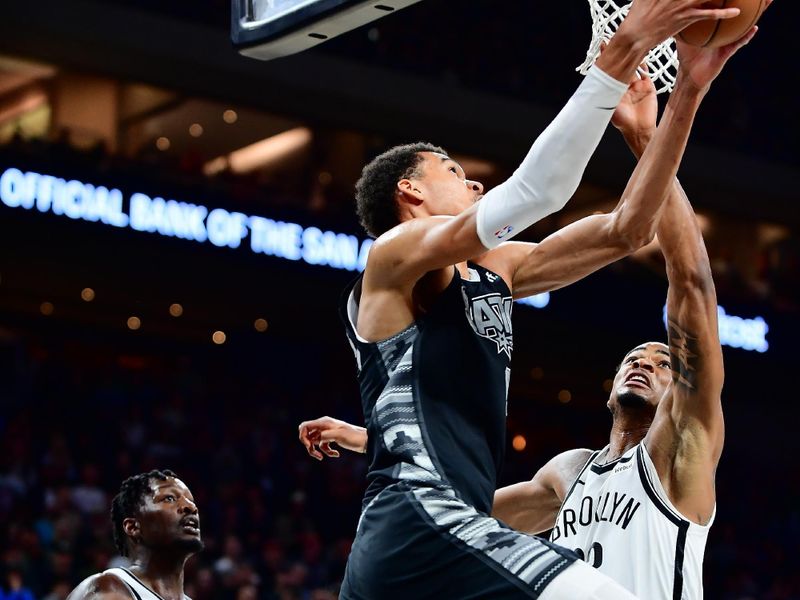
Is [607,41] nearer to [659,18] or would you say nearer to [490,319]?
[659,18]

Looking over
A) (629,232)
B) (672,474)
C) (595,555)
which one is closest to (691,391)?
(672,474)

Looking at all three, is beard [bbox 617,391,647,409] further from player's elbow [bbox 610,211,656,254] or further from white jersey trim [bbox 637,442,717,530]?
player's elbow [bbox 610,211,656,254]

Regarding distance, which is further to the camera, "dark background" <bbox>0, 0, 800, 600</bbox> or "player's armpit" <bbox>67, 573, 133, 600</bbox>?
"dark background" <bbox>0, 0, 800, 600</bbox>

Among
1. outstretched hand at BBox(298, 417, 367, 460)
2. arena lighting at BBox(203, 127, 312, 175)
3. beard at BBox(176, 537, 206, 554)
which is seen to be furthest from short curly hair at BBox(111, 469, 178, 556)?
arena lighting at BBox(203, 127, 312, 175)

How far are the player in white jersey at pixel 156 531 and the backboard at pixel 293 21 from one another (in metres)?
2.45

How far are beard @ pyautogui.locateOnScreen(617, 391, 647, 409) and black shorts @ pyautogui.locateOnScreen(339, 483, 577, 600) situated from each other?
1673 millimetres

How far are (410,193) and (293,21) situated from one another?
0.63 meters

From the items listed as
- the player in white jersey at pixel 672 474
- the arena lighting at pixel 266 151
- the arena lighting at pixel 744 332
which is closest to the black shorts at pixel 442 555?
the player in white jersey at pixel 672 474

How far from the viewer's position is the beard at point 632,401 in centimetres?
450

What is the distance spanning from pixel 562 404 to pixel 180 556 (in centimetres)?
1636

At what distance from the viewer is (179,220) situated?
579 inches

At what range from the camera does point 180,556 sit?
5391 mm

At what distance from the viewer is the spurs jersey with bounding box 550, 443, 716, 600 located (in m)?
4.04

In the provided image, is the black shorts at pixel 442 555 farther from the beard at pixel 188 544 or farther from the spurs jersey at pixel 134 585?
the beard at pixel 188 544
